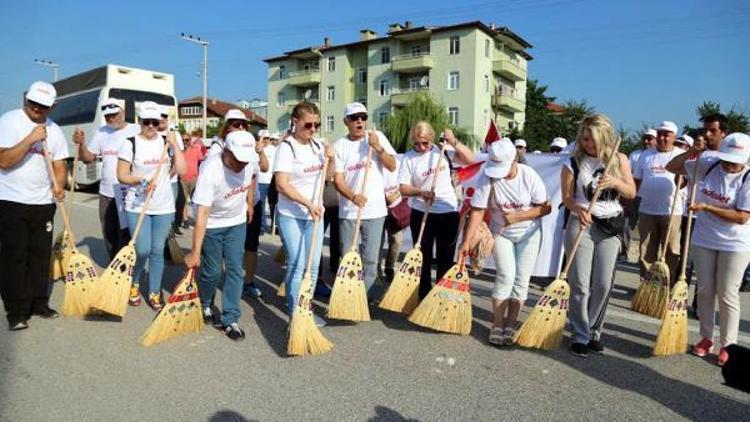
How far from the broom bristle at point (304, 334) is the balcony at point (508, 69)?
1899 inches

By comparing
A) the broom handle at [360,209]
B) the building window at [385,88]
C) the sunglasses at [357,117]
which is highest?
A: the building window at [385,88]

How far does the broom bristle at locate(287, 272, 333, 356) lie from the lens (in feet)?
13.8

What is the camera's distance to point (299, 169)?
4.81 meters

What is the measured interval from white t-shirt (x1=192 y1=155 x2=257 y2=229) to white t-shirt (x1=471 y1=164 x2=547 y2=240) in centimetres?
Answer: 203

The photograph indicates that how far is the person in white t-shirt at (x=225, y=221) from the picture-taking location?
14.6 ft

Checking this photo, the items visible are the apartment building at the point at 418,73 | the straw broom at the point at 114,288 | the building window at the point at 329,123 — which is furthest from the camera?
the building window at the point at 329,123

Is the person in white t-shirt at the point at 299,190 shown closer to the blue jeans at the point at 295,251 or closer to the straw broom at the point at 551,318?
the blue jeans at the point at 295,251

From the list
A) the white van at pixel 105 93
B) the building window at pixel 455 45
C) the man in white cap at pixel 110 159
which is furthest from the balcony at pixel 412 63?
the man in white cap at pixel 110 159

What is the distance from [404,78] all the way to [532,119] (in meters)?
14.3

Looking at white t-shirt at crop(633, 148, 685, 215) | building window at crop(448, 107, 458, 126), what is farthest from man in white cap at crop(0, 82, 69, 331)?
building window at crop(448, 107, 458, 126)

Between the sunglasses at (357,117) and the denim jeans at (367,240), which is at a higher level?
the sunglasses at (357,117)

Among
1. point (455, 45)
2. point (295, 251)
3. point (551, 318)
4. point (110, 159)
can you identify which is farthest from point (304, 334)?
point (455, 45)

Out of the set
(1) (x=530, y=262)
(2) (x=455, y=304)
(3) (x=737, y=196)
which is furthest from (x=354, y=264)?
(3) (x=737, y=196)

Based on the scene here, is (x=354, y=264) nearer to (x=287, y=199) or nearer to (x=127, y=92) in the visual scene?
(x=287, y=199)
